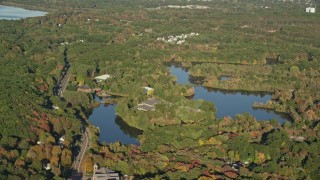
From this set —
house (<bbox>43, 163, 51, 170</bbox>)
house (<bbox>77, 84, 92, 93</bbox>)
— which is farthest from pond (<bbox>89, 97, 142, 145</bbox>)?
house (<bbox>43, 163, 51, 170</bbox>)

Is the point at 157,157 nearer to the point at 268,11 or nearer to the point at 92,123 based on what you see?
the point at 92,123

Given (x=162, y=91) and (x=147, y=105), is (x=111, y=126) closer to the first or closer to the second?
(x=147, y=105)

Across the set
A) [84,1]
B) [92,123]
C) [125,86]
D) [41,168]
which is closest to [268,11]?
[84,1]

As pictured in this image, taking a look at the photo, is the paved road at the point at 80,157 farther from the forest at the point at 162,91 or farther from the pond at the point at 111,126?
the pond at the point at 111,126

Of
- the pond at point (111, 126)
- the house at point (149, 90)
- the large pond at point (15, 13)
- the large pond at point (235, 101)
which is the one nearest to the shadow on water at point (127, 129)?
the pond at point (111, 126)

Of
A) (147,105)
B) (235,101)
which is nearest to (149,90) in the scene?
(147,105)

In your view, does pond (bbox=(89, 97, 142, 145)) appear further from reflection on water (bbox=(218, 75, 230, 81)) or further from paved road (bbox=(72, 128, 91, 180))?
reflection on water (bbox=(218, 75, 230, 81))

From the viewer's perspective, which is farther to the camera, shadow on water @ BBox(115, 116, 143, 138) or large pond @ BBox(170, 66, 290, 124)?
large pond @ BBox(170, 66, 290, 124)
